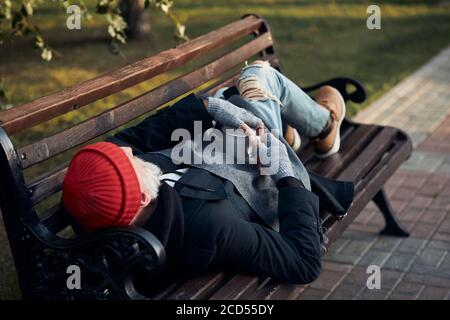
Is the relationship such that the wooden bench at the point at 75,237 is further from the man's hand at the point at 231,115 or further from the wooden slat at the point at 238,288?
the man's hand at the point at 231,115

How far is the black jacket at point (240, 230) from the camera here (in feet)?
10.2

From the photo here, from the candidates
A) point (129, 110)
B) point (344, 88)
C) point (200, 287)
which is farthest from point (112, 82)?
point (344, 88)

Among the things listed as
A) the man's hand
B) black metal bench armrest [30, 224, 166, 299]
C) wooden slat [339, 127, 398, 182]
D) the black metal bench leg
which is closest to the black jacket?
black metal bench armrest [30, 224, 166, 299]

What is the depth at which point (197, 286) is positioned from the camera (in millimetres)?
3162

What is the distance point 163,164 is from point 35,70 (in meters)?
4.91

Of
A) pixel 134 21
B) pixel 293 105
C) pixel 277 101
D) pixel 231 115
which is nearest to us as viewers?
pixel 231 115

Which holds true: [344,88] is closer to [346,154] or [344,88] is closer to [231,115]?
[346,154]

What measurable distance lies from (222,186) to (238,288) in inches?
18.4

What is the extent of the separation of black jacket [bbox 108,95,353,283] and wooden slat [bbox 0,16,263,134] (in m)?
0.23

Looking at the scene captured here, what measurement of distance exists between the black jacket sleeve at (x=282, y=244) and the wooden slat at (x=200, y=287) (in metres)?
0.06

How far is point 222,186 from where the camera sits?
11.3 feet

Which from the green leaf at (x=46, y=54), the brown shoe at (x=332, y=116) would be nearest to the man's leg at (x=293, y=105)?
the brown shoe at (x=332, y=116)
